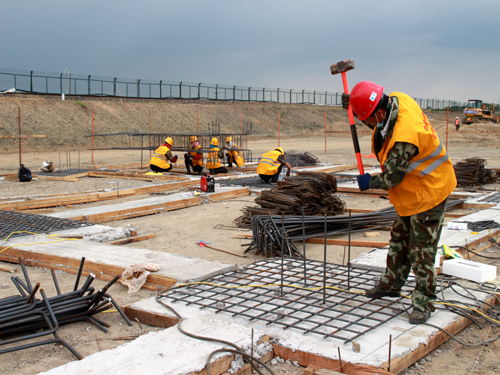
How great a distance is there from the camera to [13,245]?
21.5 ft

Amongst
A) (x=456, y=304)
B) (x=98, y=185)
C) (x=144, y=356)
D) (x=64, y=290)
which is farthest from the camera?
(x=98, y=185)

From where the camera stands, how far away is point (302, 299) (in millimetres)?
4535

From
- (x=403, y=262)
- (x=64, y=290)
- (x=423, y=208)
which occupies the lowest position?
(x=64, y=290)

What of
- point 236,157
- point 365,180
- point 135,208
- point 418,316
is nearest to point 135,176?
point 236,157

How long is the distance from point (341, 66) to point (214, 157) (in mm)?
11416

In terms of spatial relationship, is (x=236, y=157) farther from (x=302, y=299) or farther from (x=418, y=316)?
(x=418, y=316)

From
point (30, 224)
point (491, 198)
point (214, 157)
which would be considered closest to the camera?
point (30, 224)

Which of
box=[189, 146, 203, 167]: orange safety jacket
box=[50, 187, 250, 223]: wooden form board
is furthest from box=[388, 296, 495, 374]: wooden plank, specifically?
box=[189, 146, 203, 167]: orange safety jacket

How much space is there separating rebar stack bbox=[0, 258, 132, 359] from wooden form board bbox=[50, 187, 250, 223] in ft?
15.3

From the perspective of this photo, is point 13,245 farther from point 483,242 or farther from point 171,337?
point 483,242

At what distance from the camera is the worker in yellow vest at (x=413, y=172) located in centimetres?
388

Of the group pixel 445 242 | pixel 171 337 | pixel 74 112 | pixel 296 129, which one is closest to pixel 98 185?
pixel 445 242

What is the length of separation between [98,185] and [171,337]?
36.3ft

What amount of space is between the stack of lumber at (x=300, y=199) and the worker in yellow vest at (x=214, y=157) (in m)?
7.27
